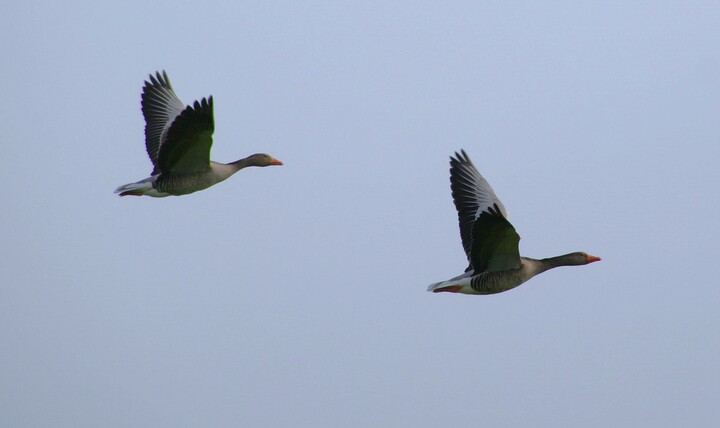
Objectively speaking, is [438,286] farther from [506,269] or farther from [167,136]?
[167,136]

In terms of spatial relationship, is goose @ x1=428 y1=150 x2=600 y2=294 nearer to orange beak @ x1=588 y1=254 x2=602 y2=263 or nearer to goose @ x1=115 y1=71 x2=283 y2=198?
orange beak @ x1=588 y1=254 x2=602 y2=263

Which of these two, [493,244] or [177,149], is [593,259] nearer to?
[493,244]

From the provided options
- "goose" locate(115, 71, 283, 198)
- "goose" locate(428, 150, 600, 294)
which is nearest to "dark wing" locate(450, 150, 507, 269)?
"goose" locate(428, 150, 600, 294)

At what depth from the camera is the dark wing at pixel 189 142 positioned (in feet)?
53.4

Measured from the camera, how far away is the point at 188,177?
17.9 metres

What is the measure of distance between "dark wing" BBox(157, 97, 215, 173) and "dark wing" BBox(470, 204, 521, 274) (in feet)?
14.0

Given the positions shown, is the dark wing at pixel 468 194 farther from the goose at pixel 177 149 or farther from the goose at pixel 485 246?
the goose at pixel 177 149

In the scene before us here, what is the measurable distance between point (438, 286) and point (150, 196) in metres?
5.12

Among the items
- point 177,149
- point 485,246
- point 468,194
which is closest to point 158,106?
point 177,149

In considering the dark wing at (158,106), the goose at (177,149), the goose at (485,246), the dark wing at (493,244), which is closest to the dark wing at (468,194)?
the goose at (485,246)

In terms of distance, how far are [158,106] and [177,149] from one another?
9.52 ft

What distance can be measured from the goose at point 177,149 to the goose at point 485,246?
389 centimetres

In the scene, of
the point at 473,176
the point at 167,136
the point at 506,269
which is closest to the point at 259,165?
the point at 167,136

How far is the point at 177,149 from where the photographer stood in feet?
56.4
